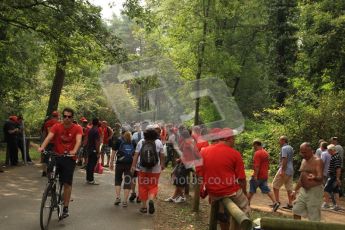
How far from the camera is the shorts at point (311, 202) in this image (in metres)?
8.43

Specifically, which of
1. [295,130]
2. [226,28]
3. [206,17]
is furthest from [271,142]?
[226,28]

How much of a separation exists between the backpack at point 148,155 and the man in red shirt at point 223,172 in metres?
2.59

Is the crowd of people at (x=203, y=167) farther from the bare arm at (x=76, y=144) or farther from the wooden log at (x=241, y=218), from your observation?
the wooden log at (x=241, y=218)

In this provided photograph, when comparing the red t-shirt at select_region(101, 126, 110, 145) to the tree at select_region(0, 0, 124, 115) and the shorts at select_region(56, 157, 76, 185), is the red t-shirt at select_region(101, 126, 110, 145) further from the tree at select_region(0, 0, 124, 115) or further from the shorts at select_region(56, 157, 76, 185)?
the shorts at select_region(56, 157, 76, 185)

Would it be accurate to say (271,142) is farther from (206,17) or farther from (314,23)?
(206,17)

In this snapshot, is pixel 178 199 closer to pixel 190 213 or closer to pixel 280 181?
pixel 190 213

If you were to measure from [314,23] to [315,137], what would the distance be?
16.2ft

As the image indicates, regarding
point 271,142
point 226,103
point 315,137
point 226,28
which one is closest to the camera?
point 315,137

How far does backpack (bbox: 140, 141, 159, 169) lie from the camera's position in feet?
30.6

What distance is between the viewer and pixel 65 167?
→ 318 inches

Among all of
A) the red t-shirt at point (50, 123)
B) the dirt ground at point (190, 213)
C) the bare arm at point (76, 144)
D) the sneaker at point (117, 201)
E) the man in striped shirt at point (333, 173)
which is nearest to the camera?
the bare arm at point (76, 144)

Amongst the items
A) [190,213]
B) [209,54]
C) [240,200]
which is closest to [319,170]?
[240,200]

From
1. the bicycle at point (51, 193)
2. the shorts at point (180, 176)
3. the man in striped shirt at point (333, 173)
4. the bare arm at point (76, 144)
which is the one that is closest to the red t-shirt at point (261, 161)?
the shorts at point (180, 176)

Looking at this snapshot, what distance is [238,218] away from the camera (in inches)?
193
